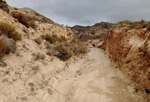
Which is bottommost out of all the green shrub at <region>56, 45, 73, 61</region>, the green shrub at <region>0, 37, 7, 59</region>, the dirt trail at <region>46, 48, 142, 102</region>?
the dirt trail at <region>46, 48, 142, 102</region>

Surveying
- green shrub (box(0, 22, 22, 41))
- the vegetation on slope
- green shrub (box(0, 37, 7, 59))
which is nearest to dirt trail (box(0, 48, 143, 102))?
green shrub (box(0, 37, 7, 59))

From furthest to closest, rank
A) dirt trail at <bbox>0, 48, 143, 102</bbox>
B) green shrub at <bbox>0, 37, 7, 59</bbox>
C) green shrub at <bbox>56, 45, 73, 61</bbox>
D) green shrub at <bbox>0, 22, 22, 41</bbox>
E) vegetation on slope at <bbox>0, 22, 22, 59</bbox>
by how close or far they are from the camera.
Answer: green shrub at <bbox>56, 45, 73, 61</bbox> → green shrub at <bbox>0, 22, 22, 41</bbox> → vegetation on slope at <bbox>0, 22, 22, 59</bbox> → green shrub at <bbox>0, 37, 7, 59</bbox> → dirt trail at <bbox>0, 48, 143, 102</bbox>

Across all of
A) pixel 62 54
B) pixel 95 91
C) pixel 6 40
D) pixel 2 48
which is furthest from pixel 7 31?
pixel 95 91

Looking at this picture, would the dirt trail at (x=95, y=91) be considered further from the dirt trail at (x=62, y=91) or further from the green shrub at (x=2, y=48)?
the green shrub at (x=2, y=48)

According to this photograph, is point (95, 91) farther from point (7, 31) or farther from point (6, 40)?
point (7, 31)

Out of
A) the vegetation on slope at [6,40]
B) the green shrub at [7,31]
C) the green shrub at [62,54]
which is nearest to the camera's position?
the vegetation on slope at [6,40]

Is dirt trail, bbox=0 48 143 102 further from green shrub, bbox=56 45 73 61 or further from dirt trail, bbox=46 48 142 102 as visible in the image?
green shrub, bbox=56 45 73 61

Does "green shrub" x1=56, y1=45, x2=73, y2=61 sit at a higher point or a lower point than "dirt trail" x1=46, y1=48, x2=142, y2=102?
higher

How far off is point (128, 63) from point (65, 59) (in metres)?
5.26

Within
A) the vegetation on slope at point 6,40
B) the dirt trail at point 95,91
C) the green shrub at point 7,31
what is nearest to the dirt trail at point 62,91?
the dirt trail at point 95,91

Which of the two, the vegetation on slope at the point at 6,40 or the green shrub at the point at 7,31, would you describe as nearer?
the vegetation on slope at the point at 6,40

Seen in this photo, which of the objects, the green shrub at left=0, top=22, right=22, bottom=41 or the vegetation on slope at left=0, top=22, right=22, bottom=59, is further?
the green shrub at left=0, top=22, right=22, bottom=41

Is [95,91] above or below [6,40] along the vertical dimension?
below

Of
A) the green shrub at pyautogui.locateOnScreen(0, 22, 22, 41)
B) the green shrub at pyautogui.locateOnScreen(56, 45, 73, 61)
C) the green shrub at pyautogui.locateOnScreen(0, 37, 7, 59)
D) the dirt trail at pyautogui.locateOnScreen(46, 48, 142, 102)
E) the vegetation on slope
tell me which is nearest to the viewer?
the dirt trail at pyautogui.locateOnScreen(46, 48, 142, 102)
